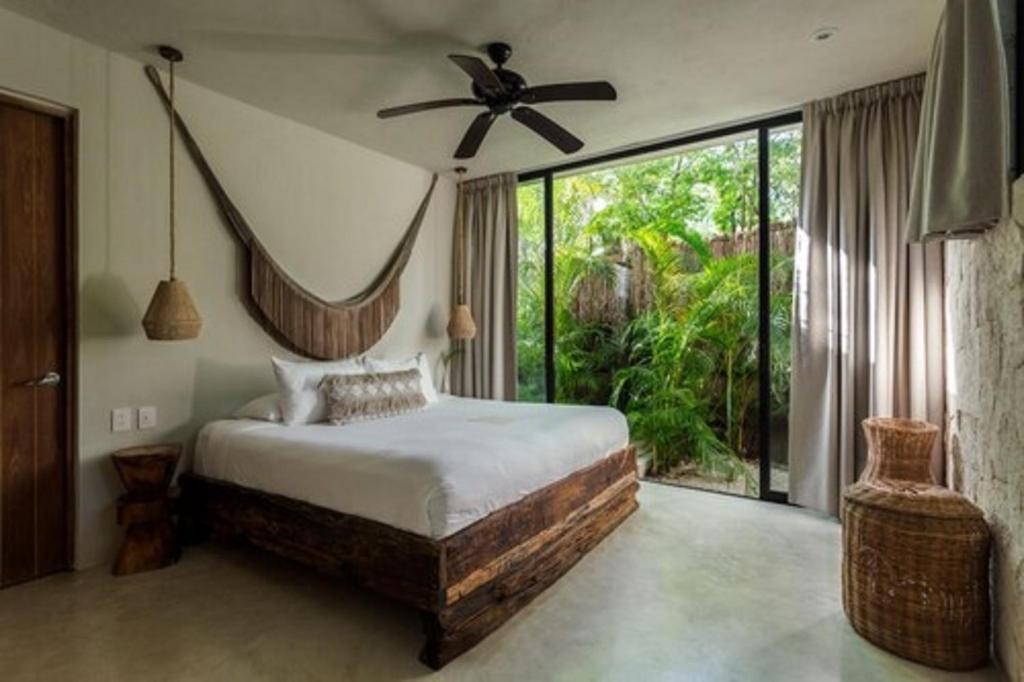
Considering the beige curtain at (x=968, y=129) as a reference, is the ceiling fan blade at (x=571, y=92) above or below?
above

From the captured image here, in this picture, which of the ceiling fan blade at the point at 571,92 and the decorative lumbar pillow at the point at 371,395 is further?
the decorative lumbar pillow at the point at 371,395

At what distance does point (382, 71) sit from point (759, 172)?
262 centimetres

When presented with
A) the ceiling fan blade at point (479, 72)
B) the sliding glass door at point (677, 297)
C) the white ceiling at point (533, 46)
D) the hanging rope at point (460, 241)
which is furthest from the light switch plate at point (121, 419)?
the sliding glass door at point (677, 297)

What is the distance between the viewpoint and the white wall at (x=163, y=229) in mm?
2666

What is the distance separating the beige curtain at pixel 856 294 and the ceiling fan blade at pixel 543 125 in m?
1.68

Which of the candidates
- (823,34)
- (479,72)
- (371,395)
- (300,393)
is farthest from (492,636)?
(823,34)

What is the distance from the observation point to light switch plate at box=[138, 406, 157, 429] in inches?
113

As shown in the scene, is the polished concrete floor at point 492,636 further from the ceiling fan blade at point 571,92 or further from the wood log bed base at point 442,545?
the ceiling fan blade at point 571,92

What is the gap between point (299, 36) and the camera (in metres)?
2.59

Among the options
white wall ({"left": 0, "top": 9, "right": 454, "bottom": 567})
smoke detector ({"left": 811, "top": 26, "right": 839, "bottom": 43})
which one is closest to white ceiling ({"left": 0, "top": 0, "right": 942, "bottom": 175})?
smoke detector ({"left": 811, "top": 26, "right": 839, "bottom": 43})

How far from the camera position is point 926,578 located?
1.90 metres

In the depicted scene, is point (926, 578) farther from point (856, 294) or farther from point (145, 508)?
point (145, 508)

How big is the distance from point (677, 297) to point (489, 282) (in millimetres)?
1710

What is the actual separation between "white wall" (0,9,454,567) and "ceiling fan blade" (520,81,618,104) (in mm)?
1930
